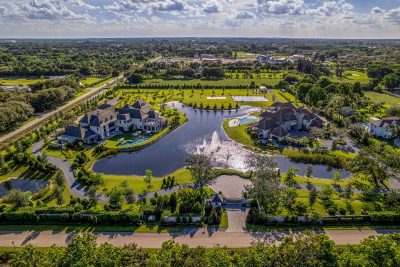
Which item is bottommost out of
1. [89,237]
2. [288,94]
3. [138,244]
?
[138,244]

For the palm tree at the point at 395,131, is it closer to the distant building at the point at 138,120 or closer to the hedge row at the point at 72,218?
the distant building at the point at 138,120

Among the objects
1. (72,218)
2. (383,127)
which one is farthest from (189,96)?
(72,218)

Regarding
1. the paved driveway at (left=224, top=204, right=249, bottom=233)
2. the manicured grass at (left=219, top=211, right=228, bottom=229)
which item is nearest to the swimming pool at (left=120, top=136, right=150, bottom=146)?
the paved driveway at (left=224, top=204, right=249, bottom=233)

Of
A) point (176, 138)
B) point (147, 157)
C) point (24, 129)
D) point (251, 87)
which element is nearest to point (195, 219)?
point (147, 157)

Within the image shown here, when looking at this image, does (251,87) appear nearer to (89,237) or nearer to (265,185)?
(265,185)

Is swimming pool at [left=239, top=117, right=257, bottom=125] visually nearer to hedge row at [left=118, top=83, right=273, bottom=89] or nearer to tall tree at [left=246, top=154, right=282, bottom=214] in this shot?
tall tree at [left=246, top=154, right=282, bottom=214]

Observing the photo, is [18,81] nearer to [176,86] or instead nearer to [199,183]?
[176,86]
